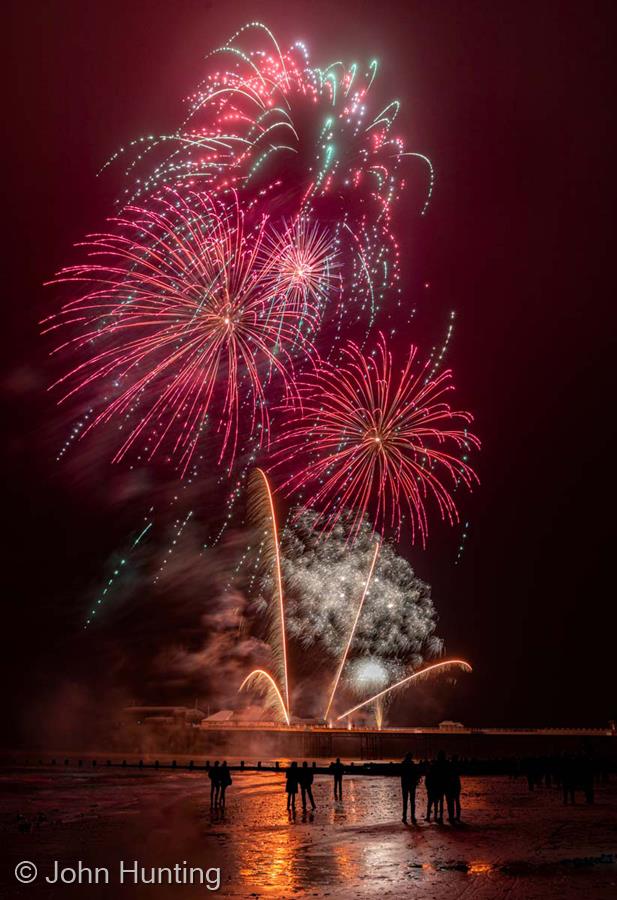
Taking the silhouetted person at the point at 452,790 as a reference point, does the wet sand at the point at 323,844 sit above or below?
below

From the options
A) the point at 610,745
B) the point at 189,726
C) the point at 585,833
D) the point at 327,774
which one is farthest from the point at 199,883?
the point at 189,726

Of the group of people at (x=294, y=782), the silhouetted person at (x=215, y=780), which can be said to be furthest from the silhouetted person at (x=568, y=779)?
the silhouetted person at (x=215, y=780)

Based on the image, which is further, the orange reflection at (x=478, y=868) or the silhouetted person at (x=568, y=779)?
the silhouetted person at (x=568, y=779)

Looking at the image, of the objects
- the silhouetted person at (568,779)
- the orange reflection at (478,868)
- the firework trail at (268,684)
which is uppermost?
the firework trail at (268,684)

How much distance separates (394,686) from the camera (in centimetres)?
5694

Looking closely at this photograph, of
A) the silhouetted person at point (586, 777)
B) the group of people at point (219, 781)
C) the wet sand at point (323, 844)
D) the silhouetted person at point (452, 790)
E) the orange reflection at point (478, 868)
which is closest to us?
the wet sand at point (323, 844)

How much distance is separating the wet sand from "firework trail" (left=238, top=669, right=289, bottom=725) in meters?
30.2

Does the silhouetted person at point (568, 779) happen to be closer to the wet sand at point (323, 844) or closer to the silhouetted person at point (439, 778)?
the wet sand at point (323, 844)

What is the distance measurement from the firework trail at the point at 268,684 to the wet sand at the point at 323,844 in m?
30.2

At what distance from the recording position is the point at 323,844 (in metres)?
16.8

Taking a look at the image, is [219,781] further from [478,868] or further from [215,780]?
[478,868]

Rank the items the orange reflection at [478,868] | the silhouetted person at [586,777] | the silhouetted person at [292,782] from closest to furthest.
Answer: the orange reflection at [478,868] → the silhouetted person at [292,782] → the silhouetted person at [586,777]

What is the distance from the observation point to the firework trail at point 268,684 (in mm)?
60197

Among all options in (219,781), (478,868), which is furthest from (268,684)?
(478,868)
